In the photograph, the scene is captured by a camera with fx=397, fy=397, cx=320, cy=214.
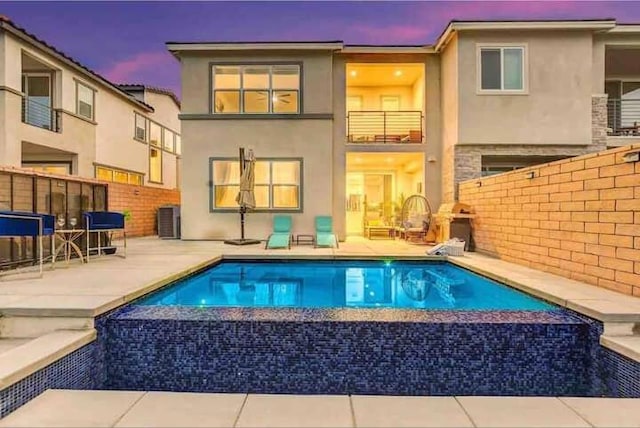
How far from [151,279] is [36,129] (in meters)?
9.79

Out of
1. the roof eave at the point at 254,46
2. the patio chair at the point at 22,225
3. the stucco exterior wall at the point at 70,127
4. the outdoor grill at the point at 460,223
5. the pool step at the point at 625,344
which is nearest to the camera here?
the pool step at the point at 625,344

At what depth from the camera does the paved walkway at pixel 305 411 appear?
245 cm

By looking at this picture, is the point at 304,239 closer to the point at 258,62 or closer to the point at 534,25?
the point at 258,62

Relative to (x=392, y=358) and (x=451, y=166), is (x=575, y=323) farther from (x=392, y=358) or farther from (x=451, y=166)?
(x=451, y=166)

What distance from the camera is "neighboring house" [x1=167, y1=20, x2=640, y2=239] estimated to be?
1062 centimetres

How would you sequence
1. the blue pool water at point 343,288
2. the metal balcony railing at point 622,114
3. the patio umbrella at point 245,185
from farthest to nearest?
the metal balcony railing at point 622,114, the patio umbrella at point 245,185, the blue pool water at point 343,288

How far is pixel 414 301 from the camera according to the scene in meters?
5.41

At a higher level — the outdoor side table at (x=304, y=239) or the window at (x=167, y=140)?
the window at (x=167, y=140)

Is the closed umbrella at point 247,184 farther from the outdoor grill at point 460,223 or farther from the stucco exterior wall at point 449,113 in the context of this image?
the stucco exterior wall at point 449,113

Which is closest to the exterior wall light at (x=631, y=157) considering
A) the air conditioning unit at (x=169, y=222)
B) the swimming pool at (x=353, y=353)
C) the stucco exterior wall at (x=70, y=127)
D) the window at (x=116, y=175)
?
the swimming pool at (x=353, y=353)

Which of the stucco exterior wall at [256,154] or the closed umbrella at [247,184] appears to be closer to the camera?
the closed umbrella at [247,184]

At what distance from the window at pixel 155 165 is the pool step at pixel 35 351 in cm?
1655

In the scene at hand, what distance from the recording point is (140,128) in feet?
59.0

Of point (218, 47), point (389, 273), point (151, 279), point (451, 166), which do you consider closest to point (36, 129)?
point (218, 47)
